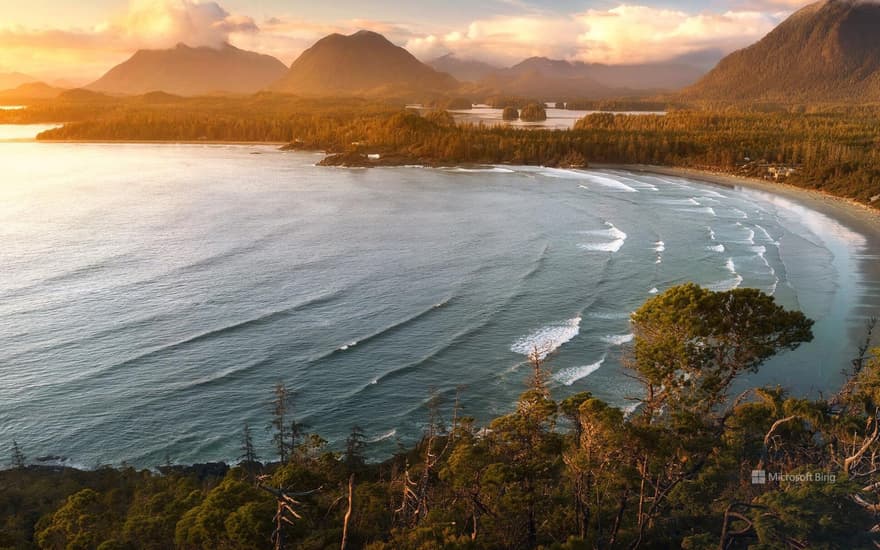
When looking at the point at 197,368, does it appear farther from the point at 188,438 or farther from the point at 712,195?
the point at 712,195

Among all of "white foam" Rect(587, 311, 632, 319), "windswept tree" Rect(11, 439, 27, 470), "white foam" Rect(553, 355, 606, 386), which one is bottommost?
"windswept tree" Rect(11, 439, 27, 470)

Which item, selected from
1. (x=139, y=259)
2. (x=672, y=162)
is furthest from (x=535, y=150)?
(x=139, y=259)

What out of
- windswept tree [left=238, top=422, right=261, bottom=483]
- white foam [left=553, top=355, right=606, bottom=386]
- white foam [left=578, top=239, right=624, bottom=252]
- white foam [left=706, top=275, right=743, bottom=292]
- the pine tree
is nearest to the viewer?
windswept tree [left=238, top=422, right=261, bottom=483]

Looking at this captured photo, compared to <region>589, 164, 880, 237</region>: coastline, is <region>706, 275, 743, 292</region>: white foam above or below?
below

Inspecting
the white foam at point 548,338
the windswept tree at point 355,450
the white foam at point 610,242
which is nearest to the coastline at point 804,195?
the white foam at point 610,242

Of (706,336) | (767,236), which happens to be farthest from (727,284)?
(706,336)

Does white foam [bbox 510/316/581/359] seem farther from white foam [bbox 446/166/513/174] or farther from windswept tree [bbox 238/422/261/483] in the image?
white foam [bbox 446/166/513/174]

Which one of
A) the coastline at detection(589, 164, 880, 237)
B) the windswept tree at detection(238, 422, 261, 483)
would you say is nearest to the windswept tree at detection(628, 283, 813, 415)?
the windswept tree at detection(238, 422, 261, 483)

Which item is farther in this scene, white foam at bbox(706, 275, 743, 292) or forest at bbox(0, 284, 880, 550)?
white foam at bbox(706, 275, 743, 292)
